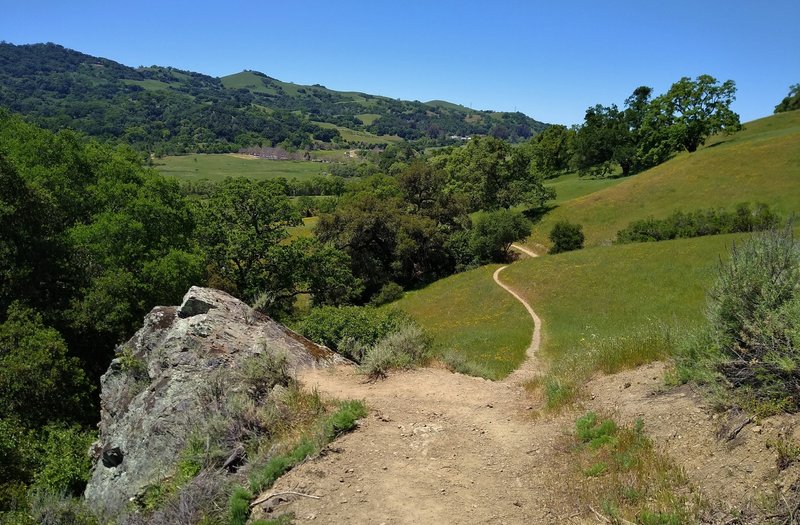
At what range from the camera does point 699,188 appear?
180ft

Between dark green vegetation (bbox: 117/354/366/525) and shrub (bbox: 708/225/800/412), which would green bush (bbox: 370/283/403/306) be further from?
shrub (bbox: 708/225/800/412)

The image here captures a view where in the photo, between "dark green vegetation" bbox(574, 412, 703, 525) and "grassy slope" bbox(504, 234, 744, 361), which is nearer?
"dark green vegetation" bbox(574, 412, 703, 525)

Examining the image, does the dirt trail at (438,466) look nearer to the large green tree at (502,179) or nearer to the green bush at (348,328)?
the green bush at (348,328)

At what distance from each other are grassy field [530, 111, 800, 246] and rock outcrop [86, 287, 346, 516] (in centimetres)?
4518

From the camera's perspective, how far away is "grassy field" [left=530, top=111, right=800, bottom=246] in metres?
49.9

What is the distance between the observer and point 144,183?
2772 cm

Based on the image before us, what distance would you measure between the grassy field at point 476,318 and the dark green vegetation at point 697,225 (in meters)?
13.2

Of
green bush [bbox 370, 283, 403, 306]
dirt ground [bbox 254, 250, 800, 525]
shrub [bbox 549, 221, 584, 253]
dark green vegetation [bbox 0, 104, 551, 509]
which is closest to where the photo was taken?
dirt ground [bbox 254, 250, 800, 525]

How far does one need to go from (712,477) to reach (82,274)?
81.1 feet

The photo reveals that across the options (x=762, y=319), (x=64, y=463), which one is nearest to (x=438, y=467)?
(x=762, y=319)

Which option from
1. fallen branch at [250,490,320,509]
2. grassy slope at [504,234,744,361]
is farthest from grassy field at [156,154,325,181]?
fallen branch at [250,490,320,509]

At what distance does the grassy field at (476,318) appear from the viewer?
83.8 ft

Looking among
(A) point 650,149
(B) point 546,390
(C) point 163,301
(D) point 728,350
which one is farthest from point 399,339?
(A) point 650,149

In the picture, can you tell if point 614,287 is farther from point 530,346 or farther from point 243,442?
point 243,442
